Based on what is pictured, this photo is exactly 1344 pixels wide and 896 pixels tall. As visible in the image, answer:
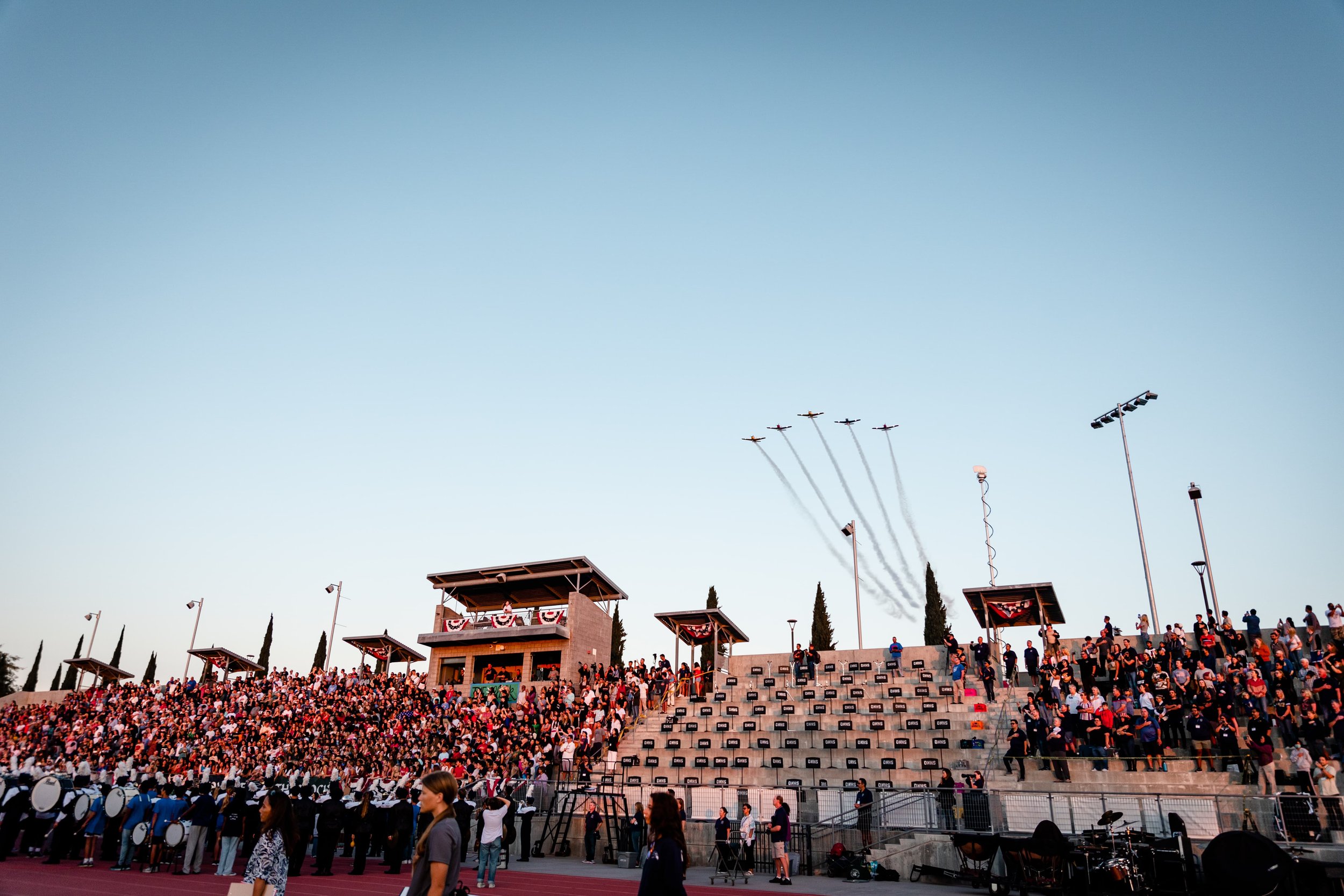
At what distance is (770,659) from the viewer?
3550 cm

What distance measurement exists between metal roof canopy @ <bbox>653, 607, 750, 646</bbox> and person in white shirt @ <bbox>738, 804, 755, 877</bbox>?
54.9 ft

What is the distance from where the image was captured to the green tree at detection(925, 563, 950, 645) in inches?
2514

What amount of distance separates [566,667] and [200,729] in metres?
17.3

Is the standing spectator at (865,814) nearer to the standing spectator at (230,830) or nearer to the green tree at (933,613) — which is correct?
the standing spectator at (230,830)

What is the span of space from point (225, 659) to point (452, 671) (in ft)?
60.0

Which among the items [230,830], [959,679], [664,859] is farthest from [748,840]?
[664,859]

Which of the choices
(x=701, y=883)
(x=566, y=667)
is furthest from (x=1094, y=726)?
(x=566, y=667)

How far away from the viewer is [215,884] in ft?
52.0

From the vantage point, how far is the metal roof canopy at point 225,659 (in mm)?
54281

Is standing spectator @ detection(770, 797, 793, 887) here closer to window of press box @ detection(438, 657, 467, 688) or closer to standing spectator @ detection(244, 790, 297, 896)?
standing spectator @ detection(244, 790, 297, 896)

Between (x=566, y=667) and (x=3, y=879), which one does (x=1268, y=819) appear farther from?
(x=566, y=667)

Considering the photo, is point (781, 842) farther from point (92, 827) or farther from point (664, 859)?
point (92, 827)

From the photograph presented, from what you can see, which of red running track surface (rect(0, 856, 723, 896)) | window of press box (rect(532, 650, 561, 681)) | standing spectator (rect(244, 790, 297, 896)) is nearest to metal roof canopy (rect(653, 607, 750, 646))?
window of press box (rect(532, 650, 561, 681))

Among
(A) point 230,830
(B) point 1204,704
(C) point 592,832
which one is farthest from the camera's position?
(C) point 592,832
